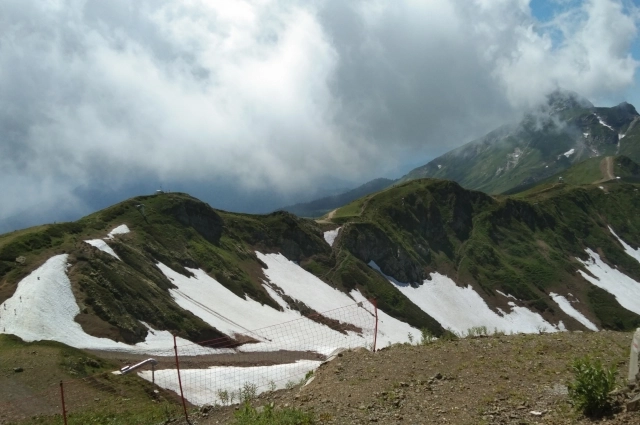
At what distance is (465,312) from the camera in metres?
121

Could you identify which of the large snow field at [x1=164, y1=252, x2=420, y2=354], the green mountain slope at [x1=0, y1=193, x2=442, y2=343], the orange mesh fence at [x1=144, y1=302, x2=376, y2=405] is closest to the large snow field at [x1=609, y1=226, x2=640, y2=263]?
the green mountain slope at [x1=0, y1=193, x2=442, y2=343]

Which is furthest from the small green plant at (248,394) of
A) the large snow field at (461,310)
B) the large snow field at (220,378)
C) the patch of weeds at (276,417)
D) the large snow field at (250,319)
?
the large snow field at (461,310)

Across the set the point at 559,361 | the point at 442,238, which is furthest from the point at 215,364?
the point at 442,238

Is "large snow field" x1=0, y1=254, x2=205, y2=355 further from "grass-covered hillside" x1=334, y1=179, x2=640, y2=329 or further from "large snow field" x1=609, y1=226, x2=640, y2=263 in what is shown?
"large snow field" x1=609, y1=226, x2=640, y2=263

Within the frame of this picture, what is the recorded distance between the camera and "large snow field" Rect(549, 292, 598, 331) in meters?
129

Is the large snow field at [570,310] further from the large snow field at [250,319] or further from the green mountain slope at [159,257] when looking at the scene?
the large snow field at [250,319]

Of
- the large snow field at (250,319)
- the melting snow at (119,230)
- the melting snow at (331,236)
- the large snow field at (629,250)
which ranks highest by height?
the melting snow at (331,236)

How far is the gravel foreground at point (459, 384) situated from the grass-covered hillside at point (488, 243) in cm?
10093

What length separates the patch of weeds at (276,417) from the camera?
13.1 metres

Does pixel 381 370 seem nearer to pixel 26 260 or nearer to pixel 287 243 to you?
pixel 26 260

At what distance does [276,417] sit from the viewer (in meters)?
13.4

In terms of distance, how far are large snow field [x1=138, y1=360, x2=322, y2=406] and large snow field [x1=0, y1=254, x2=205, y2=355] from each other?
330 inches

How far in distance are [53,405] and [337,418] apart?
1851 centimetres

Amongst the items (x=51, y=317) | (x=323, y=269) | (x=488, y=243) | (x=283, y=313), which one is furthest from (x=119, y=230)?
(x=488, y=243)
